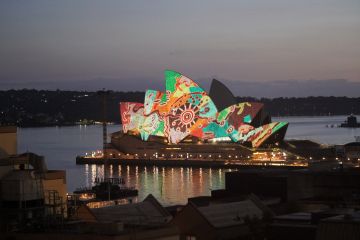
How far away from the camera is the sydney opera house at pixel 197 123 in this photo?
44.6 metres

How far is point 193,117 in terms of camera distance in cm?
4581

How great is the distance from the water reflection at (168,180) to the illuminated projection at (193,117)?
2.51 metres

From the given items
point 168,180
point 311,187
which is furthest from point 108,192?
point 311,187

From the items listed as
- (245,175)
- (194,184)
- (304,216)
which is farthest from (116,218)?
(194,184)

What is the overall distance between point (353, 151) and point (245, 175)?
28.3m

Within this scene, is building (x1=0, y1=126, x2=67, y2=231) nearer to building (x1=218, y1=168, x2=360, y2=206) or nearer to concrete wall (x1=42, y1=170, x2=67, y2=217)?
concrete wall (x1=42, y1=170, x2=67, y2=217)

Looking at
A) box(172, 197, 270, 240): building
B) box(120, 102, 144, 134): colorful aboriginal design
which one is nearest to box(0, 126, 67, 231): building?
box(172, 197, 270, 240): building

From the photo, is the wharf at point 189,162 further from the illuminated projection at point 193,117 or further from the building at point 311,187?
the building at point 311,187

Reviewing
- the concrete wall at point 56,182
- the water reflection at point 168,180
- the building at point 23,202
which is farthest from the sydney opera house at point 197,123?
the building at point 23,202

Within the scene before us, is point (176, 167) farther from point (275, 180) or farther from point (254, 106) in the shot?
point (275, 180)

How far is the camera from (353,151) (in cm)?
4594

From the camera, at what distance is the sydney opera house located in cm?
4462

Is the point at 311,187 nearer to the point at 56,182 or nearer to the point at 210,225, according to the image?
the point at 210,225

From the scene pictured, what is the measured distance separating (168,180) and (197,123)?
10405 mm
